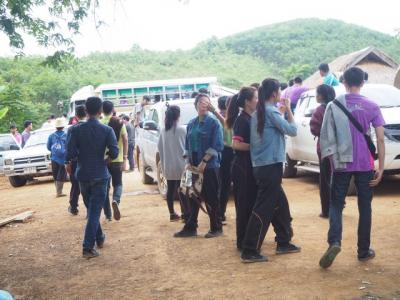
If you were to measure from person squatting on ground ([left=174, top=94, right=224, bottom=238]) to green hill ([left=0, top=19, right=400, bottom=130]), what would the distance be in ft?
122

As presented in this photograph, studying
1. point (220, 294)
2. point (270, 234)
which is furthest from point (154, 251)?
point (220, 294)

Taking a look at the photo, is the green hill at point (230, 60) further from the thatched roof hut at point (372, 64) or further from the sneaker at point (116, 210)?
the sneaker at point (116, 210)

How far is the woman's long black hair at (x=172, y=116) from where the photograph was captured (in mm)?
8086

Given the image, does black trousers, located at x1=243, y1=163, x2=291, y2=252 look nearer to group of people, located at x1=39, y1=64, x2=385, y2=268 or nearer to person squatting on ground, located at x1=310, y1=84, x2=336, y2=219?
group of people, located at x1=39, y1=64, x2=385, y2=268

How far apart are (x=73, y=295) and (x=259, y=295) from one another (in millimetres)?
1792

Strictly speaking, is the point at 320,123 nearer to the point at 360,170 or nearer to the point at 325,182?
the point at 325,182

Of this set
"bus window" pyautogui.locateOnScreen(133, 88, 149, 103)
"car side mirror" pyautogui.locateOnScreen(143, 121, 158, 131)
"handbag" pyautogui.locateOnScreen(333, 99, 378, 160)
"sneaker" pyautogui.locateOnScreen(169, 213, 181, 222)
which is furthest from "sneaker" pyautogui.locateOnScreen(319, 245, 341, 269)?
"bus window" pyautogui.locateOnScreen(133, 88, 149, 103)

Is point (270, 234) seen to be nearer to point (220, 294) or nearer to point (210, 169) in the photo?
point (210, 169)

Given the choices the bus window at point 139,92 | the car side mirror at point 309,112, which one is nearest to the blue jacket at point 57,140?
the car side mirror at point 309,112

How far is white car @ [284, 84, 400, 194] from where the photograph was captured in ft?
29.8

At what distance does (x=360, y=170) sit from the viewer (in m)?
5.48

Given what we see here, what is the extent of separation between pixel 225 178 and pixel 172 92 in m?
19.2

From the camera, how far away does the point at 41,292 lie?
225 inches

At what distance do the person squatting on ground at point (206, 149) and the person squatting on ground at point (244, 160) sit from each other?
701 mm
